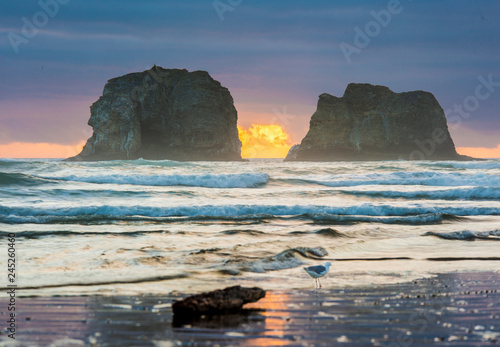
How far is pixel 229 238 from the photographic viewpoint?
12758 millimetres

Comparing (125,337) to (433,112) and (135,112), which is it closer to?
(135,112)

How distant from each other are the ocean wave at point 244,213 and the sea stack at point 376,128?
10575 centimetres

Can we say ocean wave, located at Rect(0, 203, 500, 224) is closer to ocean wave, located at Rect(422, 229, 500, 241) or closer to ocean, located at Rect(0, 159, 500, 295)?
ocean, located at Rect(0, 159, 500, 295)

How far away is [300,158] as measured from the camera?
423ft

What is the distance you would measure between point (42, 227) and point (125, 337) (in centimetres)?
1037

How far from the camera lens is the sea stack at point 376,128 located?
128 m

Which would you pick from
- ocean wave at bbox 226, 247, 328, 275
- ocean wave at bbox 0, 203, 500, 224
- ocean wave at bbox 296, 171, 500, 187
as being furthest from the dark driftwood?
ocean wave at bbox 296, 171, 500, 187

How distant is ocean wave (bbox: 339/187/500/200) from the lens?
1006 inches

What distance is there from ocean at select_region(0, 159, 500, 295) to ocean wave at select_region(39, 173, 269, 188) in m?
4.54

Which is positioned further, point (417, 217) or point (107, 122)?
point (107, 122)

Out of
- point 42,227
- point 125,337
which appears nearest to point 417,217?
point 42,227

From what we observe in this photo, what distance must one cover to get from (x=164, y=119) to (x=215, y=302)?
117 m

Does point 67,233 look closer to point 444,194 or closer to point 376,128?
point 444,194

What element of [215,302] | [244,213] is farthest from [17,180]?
[215,302]
